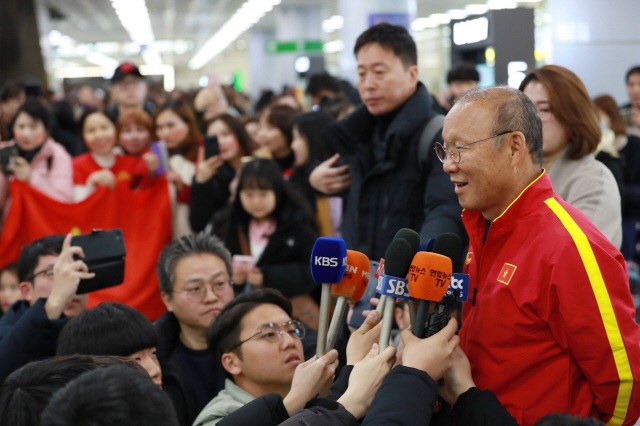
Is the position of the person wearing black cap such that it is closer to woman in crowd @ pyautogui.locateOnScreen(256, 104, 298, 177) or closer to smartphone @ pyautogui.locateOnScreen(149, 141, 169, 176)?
woman in crowd @ pyautogui.locateOnScreen(256, 104, 298, 177)

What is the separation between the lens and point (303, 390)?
2793 mm

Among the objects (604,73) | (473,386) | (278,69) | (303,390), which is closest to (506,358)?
(473,386)

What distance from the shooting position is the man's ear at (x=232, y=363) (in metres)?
3.58

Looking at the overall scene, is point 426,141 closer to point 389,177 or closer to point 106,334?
point 389,177

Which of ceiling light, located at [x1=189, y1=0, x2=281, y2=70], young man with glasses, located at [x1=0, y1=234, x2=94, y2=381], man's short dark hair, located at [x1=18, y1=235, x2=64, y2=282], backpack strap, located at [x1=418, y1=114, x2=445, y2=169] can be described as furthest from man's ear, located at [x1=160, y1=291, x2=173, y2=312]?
ceiling light, located at [x1=189, y1=0, x2=281, y2=70]

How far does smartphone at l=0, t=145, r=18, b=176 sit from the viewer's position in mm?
6680

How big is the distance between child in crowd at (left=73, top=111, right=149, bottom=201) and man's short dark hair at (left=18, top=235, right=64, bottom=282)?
2.03 meters

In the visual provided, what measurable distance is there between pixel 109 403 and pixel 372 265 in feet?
5.44

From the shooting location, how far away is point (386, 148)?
13.5ft

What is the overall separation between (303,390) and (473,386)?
0.52 m

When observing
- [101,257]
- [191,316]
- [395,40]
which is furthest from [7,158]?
[395,40]

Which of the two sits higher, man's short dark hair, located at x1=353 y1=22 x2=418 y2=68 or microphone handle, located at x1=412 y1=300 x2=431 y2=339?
man's short dark hair, located at x1=353 y1=22 x2=418 y2=68

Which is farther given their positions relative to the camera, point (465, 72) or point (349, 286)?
point (465, 72)

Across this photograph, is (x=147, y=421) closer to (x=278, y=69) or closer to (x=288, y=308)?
(x=288, y=308)
